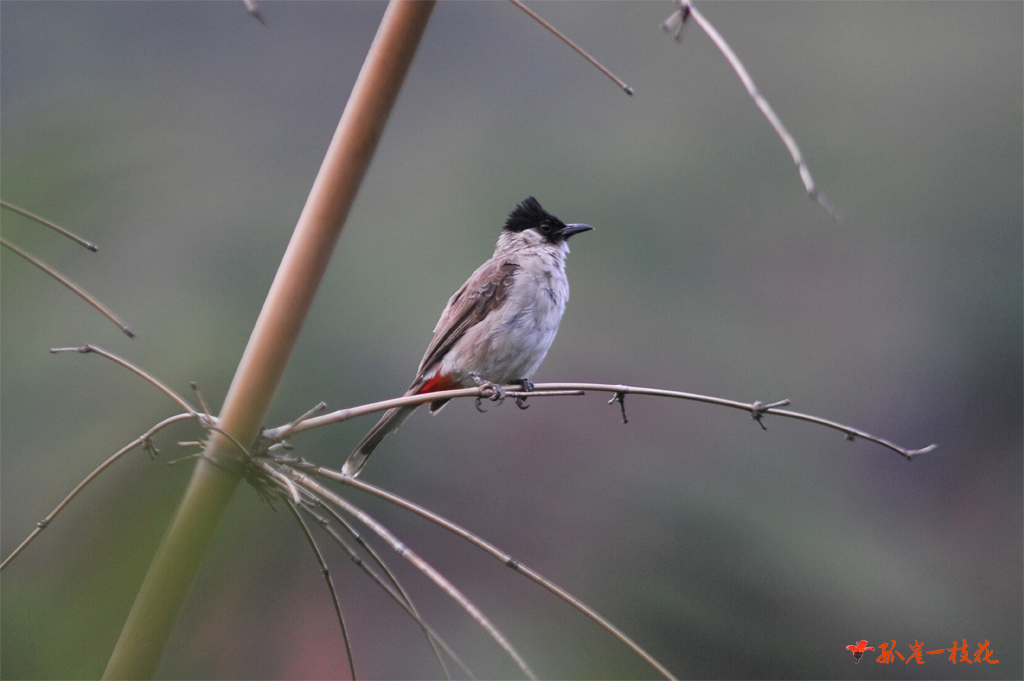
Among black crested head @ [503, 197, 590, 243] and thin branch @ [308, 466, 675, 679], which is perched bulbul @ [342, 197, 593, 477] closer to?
black crested head @ [503, 197, 590, 243]

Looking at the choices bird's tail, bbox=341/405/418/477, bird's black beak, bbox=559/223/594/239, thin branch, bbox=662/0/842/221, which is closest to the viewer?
thin branch, bbox=662/0/842/221

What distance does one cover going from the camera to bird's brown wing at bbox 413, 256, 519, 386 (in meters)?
2.42

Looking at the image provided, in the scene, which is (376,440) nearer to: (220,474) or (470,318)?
(470,318)

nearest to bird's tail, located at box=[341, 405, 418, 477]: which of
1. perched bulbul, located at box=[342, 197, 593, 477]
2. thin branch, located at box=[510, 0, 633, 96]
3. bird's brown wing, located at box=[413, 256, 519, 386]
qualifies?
perched bulbul, located at box=[342, 197, 593, 477]

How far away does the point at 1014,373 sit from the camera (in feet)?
11.3

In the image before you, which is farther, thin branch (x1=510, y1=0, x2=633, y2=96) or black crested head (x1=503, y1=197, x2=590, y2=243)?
black crested head (x1=503, y1=197, x2=590, y2=243)

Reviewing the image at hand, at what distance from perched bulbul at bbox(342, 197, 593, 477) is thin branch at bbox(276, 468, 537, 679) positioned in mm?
1188

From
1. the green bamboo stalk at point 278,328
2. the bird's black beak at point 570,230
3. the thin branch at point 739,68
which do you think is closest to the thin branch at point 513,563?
the green bamboo stalk at point 278,328

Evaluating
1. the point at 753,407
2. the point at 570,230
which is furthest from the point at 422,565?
the point at 570,230

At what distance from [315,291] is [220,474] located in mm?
258

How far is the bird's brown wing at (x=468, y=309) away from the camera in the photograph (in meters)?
2.42

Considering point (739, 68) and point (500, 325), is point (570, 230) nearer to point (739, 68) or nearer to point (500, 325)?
point (500, 325)

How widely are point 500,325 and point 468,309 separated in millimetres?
172

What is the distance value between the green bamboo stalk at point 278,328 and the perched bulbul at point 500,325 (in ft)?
4.07
